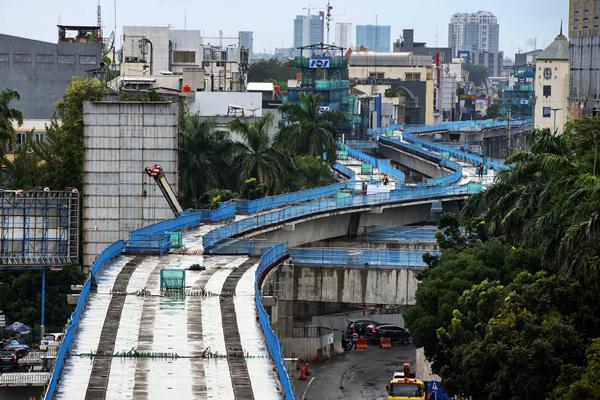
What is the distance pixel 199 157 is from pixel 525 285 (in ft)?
177

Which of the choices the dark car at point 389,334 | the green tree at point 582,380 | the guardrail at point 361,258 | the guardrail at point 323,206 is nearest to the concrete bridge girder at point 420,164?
the guardrail at point 323,206

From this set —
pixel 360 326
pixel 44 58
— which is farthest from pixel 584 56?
pixel 360 326

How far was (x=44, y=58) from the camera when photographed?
166 metres

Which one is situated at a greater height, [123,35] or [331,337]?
[123,35]

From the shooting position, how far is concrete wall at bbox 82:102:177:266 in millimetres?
102750

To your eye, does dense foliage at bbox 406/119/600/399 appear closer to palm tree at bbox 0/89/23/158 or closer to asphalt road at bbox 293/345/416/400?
asphalt road at bbox 293/345/416/400

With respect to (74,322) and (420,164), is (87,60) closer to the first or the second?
(420,164)

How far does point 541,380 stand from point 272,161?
2610 inches

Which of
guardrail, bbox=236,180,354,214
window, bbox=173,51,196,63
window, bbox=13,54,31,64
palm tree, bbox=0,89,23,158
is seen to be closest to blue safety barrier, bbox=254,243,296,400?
guardrail, bbox=236,180,354,214

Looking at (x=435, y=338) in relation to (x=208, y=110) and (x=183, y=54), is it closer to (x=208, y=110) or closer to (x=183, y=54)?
(x=208, y=110)

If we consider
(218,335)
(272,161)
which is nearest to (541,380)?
(218,335)

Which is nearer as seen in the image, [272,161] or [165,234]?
[165,234]

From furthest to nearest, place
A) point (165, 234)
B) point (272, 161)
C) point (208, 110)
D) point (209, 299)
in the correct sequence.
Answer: point (208, 110) → point (272, 161) → point (165, 234) → point (209, 299)

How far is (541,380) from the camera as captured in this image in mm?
63375
